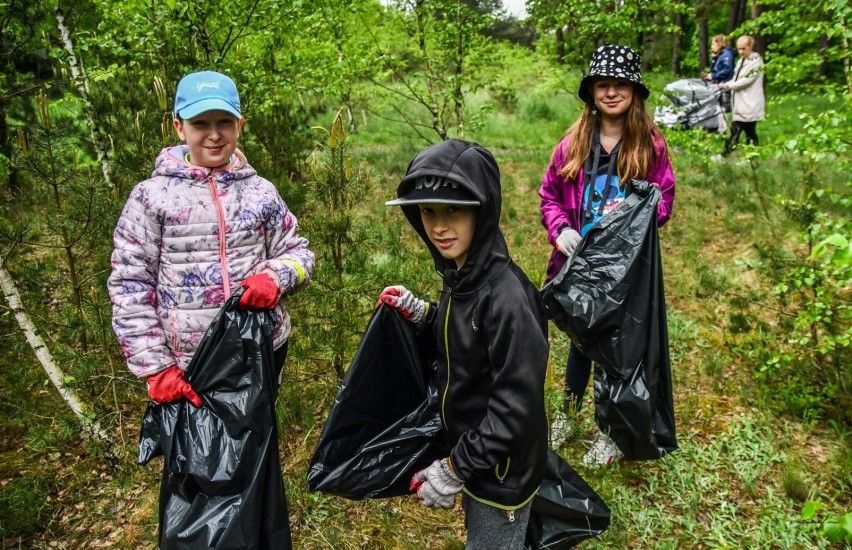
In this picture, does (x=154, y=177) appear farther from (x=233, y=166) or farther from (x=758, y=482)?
(x=758, y=482)

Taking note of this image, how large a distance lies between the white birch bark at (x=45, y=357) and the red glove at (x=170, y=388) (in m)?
1.34

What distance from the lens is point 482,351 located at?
68.7 inches

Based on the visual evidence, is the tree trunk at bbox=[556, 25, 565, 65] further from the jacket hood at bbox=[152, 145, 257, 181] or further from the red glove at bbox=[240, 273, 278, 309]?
the red glove at bbox=[240, 273, 278, 309]

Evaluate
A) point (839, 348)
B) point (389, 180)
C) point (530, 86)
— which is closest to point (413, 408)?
point (839, 348)

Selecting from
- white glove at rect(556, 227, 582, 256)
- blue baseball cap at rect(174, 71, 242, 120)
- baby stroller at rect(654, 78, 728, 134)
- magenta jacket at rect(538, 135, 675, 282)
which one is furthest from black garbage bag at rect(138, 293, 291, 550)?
baby stroller at rect(654, 78, 728, 134)

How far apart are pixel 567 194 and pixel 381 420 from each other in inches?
64.8

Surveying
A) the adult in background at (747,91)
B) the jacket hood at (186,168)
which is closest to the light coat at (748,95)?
the adult in background at (747,91)

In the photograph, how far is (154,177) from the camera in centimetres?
207

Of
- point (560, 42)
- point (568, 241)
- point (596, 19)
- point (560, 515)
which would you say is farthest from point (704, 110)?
point (560, 515)

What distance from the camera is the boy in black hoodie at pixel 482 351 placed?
1619 millimetres

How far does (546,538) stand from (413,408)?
2.66 feet

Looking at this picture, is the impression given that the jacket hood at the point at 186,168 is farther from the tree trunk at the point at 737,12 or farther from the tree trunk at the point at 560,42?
the tree trunk at the point at 737,12

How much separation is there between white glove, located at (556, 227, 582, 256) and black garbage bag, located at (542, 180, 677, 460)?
0.39 feet

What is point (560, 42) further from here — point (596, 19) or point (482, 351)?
point (482, 351)
